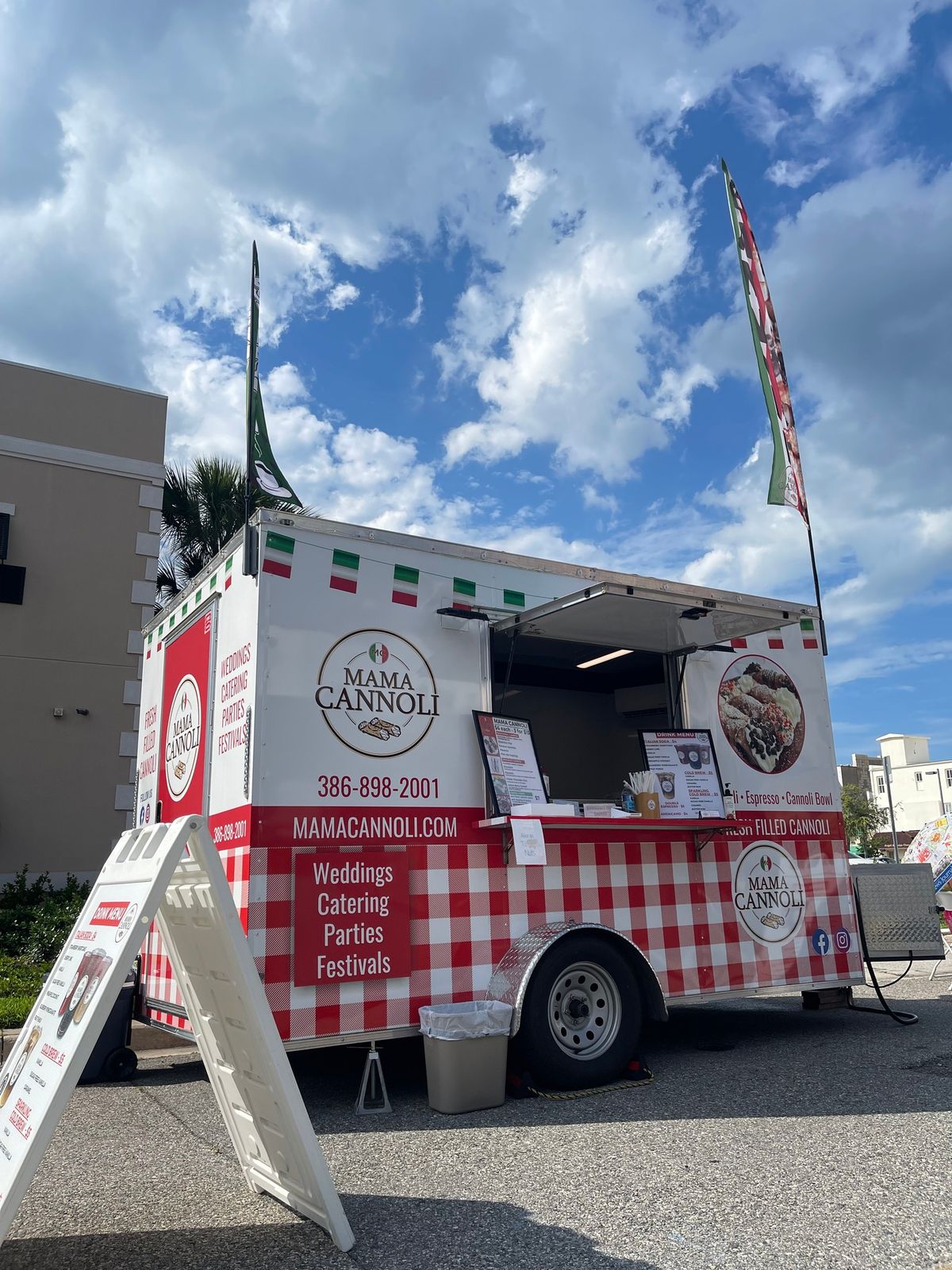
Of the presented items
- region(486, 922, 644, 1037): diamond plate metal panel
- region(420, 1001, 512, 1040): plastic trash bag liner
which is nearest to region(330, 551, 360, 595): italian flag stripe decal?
region(486, 922, 644, 1037): diamond plate metal panel

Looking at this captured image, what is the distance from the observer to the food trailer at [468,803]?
4812 mm

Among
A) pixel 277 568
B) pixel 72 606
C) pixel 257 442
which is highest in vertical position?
pixel 72 606

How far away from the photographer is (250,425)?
5715 mm

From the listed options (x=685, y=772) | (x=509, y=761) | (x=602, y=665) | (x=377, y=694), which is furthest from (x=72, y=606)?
(x=685, y=772)

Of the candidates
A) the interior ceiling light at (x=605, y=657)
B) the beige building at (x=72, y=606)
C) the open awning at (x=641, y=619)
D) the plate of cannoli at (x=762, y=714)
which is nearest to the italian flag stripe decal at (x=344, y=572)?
the open awning at (x=641, y=619)

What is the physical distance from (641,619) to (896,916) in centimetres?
291

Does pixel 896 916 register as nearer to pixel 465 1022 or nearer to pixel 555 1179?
pixel 465 1022

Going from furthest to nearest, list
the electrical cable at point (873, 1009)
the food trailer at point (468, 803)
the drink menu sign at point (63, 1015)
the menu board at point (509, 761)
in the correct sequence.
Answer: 1. the electrical cable at point (873, 1009)
2. the menu board at point (509, 761)
3. the food trailer at point (468, 803)
4. the drink menu sign at point (63, 1015)

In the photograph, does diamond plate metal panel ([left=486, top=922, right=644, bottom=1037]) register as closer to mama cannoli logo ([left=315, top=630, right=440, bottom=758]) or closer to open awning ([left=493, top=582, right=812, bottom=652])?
mama cannoli logo ([left=315, top=630, right=440, bottom=758])

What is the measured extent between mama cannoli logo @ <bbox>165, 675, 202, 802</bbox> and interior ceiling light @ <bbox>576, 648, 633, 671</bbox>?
288 centimetres

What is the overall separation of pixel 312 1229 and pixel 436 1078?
5.02 ft

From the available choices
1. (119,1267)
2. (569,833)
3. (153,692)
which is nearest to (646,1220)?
(119,1267)

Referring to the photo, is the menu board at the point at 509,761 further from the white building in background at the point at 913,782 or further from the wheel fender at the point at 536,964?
the white building in background at the point at 913,782

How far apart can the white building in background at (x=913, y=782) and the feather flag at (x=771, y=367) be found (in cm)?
6412
